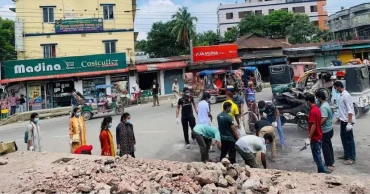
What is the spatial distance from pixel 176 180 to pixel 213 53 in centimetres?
2403

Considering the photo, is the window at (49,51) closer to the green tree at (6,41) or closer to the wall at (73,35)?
the wall at (73,35)

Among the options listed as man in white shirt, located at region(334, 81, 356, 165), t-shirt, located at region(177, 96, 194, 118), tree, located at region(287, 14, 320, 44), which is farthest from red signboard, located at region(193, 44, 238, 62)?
tree, located at region(287, 14, 320, 44)

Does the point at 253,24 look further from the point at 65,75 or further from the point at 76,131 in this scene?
the point at 76,131

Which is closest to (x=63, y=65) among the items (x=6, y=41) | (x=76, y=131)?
(x=76, y=131)

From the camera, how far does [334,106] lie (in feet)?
35.9

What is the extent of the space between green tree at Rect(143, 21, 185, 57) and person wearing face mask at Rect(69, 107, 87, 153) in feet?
120

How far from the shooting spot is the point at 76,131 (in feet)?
26.3

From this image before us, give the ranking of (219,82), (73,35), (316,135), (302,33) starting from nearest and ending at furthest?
(316,135)
(219,82)
(73,35)
(302,33)

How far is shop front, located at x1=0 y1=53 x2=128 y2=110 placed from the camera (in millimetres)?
23969

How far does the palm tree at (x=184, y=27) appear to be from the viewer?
44156 mm

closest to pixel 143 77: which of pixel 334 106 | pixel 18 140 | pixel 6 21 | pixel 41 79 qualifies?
pixel 41 79

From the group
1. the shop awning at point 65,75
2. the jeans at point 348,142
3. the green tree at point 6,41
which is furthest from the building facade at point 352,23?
the green tree at point 6,41

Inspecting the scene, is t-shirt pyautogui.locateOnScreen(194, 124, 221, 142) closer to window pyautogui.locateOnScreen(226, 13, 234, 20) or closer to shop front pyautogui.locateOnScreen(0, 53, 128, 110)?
shop front pyautogui.locateOnScreen(0, 53, 128, 110)

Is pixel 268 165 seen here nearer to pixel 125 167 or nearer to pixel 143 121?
pixel 125 167
